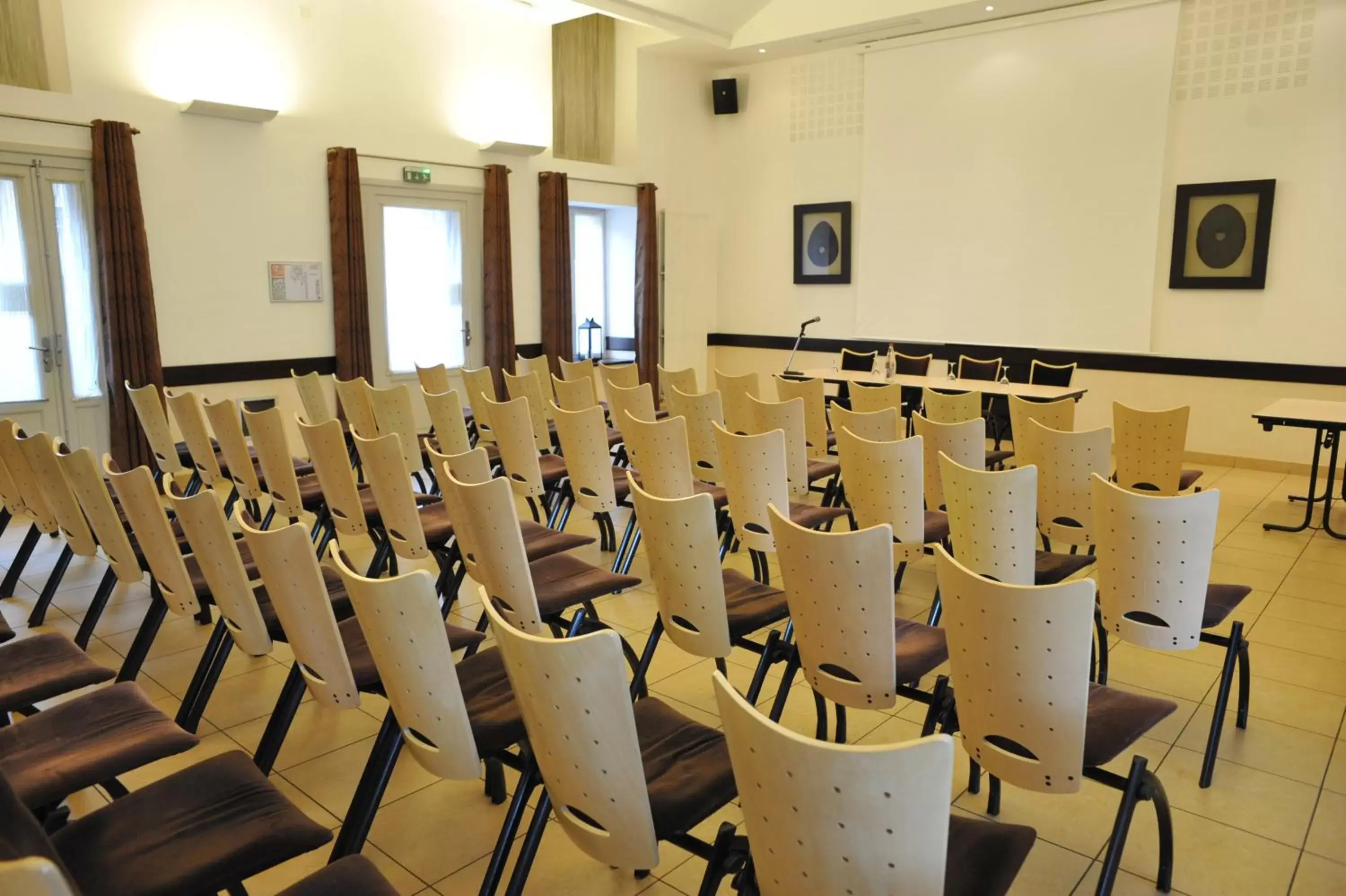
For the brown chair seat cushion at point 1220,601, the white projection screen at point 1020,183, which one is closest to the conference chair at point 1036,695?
the brown chair seat cushion at point 1220,601

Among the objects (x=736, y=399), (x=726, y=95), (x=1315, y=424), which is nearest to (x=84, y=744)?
(x=736, y=399)

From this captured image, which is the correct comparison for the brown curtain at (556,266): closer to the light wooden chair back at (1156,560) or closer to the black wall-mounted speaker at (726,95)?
the black wall-mounted speaker at (726,95)

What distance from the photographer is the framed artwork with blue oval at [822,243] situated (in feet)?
34.6

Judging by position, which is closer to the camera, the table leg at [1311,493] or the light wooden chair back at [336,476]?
the light wooden chair back at [336,476]

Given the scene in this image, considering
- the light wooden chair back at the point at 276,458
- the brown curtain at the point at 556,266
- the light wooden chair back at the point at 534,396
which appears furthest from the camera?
the brown curtain at the point at 556,266

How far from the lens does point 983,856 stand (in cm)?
174

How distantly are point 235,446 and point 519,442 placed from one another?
1.45 meters

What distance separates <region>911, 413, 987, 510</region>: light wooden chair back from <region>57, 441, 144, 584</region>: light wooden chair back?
10.7 ft

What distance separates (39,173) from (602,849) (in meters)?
7.15

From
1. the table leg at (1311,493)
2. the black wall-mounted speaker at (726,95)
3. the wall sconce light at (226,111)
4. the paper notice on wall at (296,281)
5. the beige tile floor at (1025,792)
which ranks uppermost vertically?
the black wall-mounted speaker at (726,95)

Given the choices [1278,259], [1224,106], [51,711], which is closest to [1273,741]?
[51,711]

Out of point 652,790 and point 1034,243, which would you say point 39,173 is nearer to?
point 652,790

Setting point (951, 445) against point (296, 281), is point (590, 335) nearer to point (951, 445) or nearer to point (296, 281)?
point (296, 281)

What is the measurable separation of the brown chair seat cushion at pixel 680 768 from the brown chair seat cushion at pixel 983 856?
0.43m
